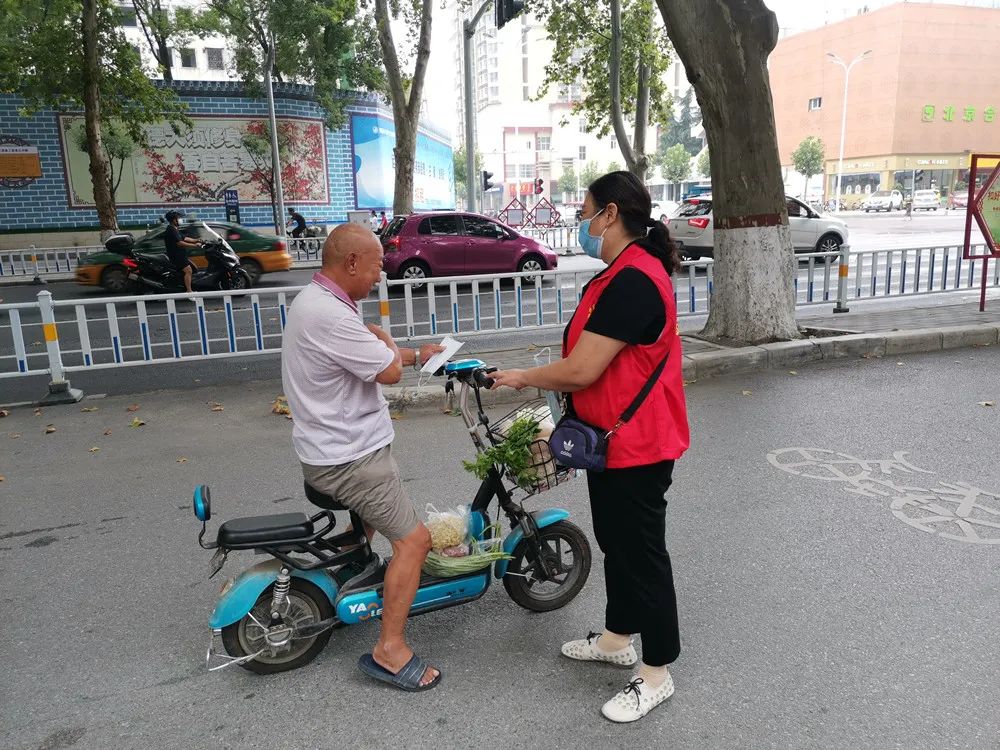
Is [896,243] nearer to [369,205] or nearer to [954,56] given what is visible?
[369,205]

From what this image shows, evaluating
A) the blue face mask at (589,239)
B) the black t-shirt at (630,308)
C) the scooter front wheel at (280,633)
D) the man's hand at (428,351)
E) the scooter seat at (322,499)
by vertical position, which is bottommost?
the scooter front wheel at (280,633)

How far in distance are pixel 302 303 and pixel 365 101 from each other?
101ft

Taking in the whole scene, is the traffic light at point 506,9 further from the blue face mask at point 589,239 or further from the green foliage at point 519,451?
the green foliage at point 519,451

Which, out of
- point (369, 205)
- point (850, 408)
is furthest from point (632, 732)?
point (369, 205)

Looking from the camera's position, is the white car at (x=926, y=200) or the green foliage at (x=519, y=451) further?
the white car at (x=926, y=200)

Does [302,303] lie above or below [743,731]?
above

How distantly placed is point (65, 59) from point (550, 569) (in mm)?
22958

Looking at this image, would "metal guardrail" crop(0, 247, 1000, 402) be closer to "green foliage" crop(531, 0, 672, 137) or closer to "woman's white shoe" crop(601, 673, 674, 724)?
"woman's white shoe" crop(601, 673, 674, 724)

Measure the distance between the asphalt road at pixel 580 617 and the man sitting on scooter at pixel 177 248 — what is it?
916 cm

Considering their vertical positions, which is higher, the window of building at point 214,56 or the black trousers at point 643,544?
the window of building at point 214,56

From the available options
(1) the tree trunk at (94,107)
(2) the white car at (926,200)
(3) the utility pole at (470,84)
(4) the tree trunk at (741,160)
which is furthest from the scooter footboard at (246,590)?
(2) the white car at (926,200)

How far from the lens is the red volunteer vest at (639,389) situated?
257 centimetres

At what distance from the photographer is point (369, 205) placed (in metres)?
31.8

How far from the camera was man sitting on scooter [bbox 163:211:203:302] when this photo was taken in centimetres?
1448
